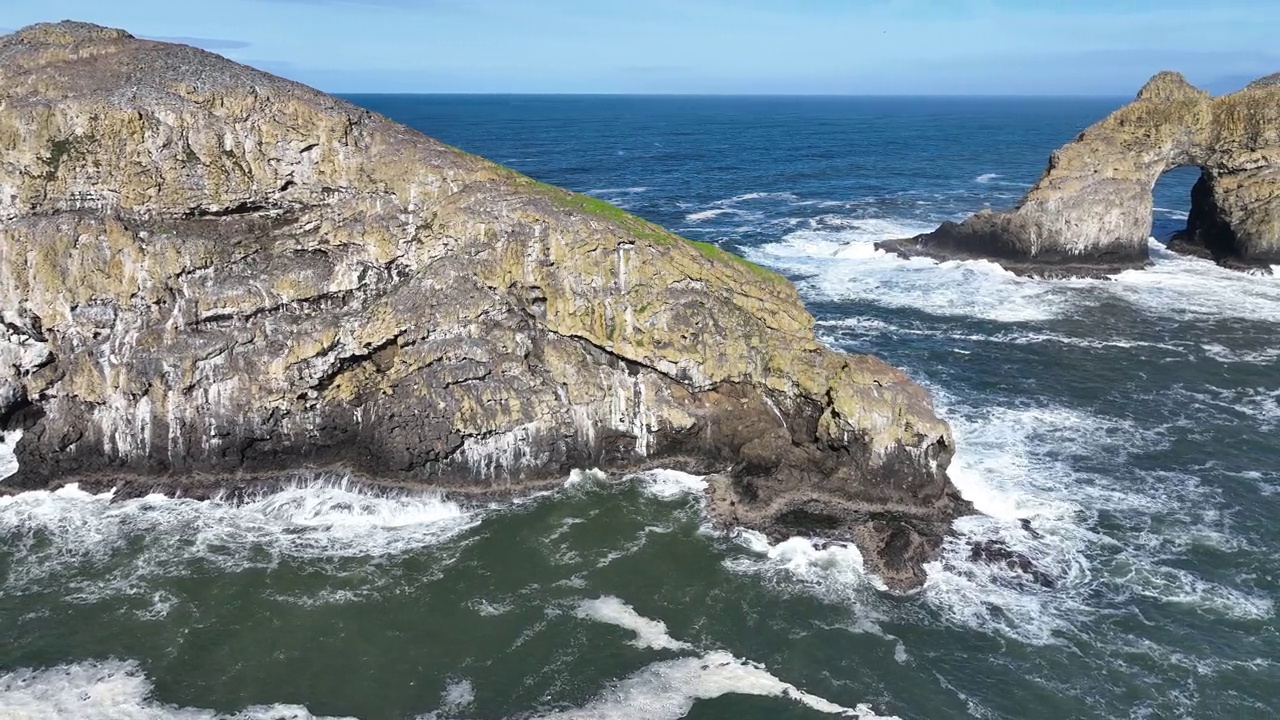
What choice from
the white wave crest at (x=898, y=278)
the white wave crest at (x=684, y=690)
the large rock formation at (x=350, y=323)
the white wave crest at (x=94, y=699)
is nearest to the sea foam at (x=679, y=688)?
the white wave crest at (x=684, y=690)

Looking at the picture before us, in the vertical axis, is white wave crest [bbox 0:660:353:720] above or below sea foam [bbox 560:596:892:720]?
below

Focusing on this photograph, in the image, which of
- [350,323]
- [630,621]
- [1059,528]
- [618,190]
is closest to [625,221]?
[350,323]

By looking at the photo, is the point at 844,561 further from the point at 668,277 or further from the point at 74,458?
the point at 74,458

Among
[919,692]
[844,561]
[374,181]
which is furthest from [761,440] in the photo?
[374,181]

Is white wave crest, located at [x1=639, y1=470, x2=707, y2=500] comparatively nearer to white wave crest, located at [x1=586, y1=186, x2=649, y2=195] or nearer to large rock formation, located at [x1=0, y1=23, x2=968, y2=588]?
large rock formation, located at [x1=0, y1=23, x2=968, y2=588]

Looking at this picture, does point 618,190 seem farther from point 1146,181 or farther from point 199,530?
point 199,530

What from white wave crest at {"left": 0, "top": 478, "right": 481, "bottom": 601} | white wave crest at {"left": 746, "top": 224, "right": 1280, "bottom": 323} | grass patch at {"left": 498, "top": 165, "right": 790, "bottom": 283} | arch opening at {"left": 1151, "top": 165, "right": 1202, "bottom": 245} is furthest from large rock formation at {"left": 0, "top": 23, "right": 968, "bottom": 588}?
arch opening at {"left": 1151, "top": 165, "right": 1202, "bottom": 245}

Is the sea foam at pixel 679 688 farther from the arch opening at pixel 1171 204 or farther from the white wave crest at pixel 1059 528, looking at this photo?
the arch opening at pixel 1171 204
